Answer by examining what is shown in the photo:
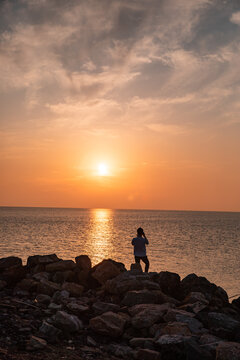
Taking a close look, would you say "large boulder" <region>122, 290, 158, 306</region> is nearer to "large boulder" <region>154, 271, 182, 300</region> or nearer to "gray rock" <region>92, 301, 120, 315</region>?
"gray rock" <region>92, 301, 120, 315</region>

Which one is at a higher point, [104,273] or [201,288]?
[104,273]

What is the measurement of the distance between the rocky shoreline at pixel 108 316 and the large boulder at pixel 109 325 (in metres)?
0.02

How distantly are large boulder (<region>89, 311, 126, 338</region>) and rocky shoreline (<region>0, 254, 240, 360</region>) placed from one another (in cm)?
2

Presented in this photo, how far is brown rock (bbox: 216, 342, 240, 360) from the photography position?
736 cm

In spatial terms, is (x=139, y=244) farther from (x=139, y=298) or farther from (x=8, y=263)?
(x=8, y=263)

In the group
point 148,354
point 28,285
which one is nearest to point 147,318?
point 148,354

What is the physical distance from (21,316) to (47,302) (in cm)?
198

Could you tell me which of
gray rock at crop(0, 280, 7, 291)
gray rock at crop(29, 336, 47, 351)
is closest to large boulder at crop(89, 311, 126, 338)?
gray rock at crop(29, 336, 47, 351)

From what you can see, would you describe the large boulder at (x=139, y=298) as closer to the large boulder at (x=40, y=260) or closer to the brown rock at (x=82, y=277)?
the brown rock at (x=82, y=277)

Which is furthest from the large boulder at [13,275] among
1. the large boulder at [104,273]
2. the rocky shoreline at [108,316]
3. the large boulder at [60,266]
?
the large boulder at [104,273]

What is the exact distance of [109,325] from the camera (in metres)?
8.97

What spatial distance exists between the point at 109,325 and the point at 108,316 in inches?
16.1

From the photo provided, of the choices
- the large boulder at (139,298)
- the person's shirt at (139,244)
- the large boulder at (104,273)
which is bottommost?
the large boulder at (139,298)

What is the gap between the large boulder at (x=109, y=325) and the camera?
892 centimetres
